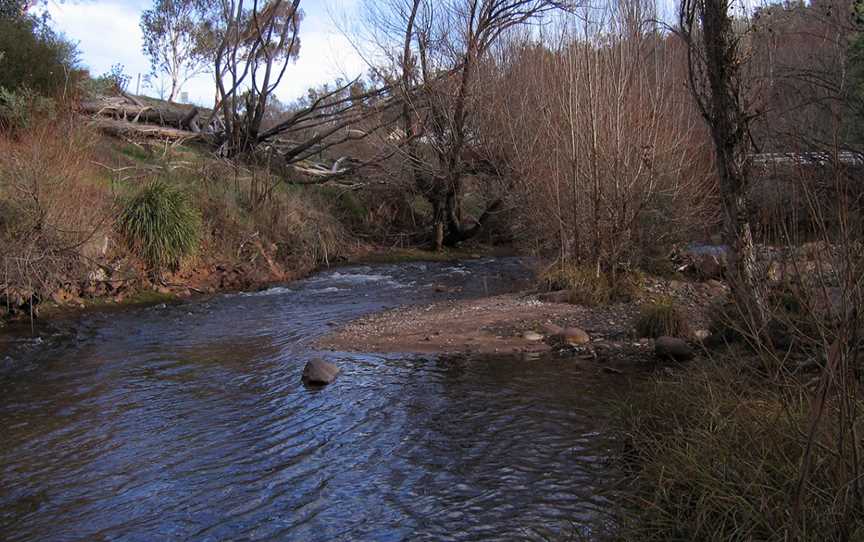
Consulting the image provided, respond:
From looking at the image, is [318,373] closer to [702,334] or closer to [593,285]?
[702,334]

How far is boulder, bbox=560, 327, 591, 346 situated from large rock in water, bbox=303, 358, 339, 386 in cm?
297

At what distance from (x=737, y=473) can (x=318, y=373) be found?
5.10 metres

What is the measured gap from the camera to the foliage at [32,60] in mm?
16453

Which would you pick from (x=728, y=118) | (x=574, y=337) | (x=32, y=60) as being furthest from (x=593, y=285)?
(x=32, y=60)

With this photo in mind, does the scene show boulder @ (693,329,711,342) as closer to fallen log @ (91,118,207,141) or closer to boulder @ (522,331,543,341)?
boulder @ (522,331,543,341)

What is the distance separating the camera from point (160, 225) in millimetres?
13867

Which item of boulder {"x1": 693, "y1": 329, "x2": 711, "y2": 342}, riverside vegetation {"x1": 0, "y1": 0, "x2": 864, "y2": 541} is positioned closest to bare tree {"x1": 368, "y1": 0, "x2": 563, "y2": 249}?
riverside vegetation {"x1": 0, "y1": 0, "x2": 864, "y2": 541}

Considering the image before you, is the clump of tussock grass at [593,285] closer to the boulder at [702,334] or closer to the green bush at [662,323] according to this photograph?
the green bush at [662,323]

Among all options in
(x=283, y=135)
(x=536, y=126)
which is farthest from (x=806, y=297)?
(x=283, y=135)

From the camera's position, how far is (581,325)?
1030 cm

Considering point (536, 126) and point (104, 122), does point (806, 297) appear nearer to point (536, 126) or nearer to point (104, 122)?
point (536, 126)

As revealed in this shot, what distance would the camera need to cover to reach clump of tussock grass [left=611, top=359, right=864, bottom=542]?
3.23 metres

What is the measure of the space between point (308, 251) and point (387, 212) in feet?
14.9

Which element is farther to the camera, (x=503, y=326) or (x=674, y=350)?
(x=503, y=326)
